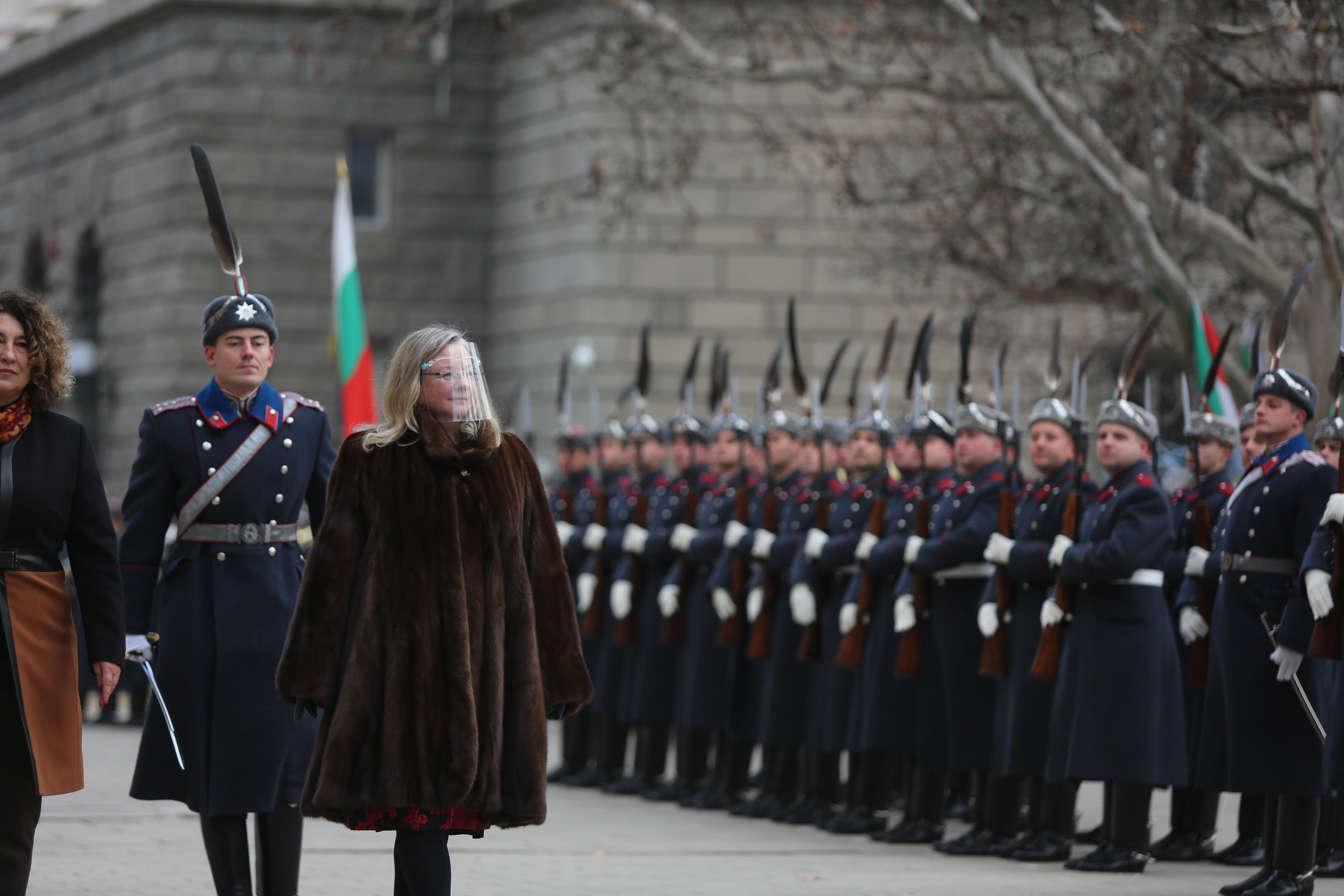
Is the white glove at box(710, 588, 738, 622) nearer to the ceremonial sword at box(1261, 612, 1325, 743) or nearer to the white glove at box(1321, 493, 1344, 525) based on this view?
the ceremonial sword at box(1261, 612, 1325, 743)

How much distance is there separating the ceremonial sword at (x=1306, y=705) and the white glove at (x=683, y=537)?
14.2 ft

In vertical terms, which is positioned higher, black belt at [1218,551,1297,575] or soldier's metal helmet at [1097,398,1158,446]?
soldier's metal helmet at [1097,398,1158,446]

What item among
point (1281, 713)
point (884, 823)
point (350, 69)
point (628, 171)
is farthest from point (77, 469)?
point (350, 69)

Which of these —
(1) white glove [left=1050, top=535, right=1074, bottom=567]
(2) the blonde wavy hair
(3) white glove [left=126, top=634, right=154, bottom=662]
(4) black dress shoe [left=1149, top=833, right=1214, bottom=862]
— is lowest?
(4) black dress shoe [left=1149, top=833, right=1214, bottom=862]

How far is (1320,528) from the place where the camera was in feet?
25.1

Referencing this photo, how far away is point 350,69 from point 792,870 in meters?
16.3

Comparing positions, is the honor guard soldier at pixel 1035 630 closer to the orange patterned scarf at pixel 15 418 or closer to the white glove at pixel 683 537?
the white glove at pixel 683 537

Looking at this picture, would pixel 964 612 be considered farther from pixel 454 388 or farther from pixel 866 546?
pixel 454 388

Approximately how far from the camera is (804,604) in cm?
1090

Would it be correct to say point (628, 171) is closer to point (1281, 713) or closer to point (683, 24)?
point (683, 24)

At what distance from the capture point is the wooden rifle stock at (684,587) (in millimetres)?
12148

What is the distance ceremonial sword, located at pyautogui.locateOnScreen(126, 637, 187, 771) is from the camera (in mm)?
6660

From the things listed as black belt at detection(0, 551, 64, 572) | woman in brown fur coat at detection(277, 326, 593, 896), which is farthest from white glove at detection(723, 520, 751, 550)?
black belt at detection(0, 551, 64, 572)

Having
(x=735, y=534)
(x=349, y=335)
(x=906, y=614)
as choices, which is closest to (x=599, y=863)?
(x=906, y=614)
